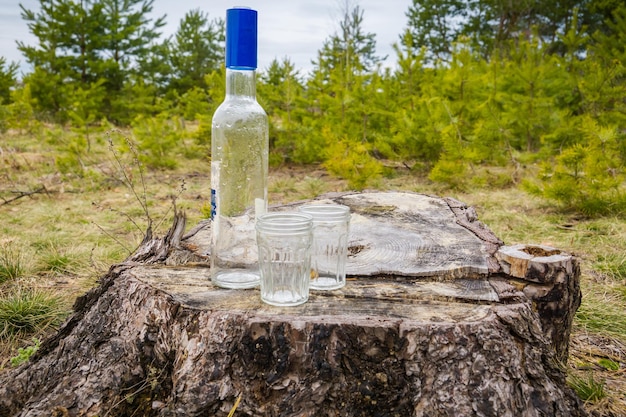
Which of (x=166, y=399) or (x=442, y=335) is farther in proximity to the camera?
(x=166, y=399)

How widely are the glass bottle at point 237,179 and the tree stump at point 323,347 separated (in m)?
0.08

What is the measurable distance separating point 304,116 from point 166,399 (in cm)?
567

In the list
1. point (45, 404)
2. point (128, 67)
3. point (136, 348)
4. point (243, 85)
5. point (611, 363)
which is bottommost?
point (611, 363)

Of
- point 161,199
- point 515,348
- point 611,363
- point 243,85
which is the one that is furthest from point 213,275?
point 161,199

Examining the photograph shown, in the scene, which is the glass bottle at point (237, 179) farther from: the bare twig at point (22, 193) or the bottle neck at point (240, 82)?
the bare twig at point (22, 193)

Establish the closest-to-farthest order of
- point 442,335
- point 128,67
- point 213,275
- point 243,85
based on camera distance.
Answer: point 442,335 < point 243,85 < point 213,275 < point 128,67

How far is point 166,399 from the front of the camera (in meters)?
1.28

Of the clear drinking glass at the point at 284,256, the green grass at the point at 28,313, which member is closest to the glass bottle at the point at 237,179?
the clear drinking glass at the point at 284,256

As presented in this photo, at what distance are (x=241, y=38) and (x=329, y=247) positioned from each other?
0.57 meters

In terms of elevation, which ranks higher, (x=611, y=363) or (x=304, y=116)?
(x=304, y=116)

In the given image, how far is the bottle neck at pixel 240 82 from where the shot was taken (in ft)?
4.13

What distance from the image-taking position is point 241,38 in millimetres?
1200

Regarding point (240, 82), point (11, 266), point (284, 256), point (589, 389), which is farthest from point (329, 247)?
point (11, 266)

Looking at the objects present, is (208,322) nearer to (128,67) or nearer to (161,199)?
(161,199)
